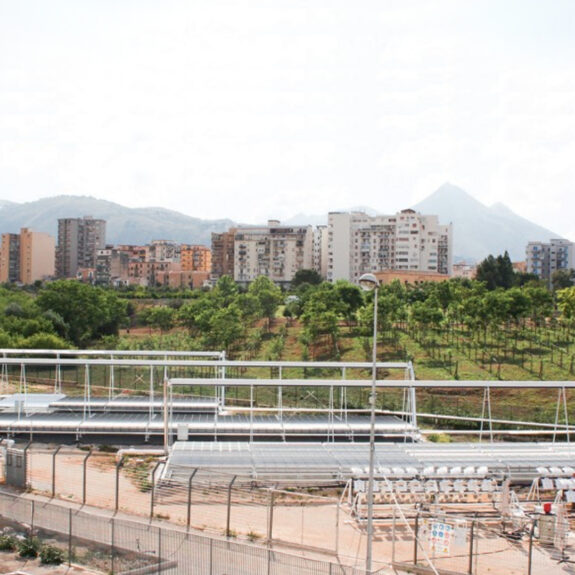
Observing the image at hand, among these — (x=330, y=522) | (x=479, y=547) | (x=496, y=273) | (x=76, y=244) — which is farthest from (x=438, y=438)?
(x=76, y=244)

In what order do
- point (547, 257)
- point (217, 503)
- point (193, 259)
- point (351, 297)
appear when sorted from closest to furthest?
point (217, 503) < point (351, 297) < point (547, 257) < point (193, 259)

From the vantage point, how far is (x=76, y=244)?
173000mm

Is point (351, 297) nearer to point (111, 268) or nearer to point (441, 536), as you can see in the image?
point (441, 536)

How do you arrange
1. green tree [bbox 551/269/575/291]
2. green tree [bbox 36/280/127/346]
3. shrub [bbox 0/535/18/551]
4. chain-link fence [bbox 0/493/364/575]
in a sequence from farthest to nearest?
green tree [bbox 551/269/575/291] → green tree [bbox 36/280/127/346] → shrub [bbox 0/535/18/551] → chain-link fence [bbox 0/493/364/575]

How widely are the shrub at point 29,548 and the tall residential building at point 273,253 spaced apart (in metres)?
102

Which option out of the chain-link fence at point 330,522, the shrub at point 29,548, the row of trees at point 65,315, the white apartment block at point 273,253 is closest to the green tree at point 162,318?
the row of trees at point 65,315

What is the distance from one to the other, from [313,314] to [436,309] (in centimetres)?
818

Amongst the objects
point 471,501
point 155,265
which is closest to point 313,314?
point 471,501

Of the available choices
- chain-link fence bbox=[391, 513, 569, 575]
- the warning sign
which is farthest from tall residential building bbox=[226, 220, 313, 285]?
the warning sign

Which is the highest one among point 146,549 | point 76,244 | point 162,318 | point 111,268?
point 76,244

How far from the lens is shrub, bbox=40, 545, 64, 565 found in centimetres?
1177

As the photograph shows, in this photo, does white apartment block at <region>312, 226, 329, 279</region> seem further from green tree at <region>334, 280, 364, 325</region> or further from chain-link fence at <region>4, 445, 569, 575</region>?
chain-link fence at <region>4, 445, 569, 575</region>

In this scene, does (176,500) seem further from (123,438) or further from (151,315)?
(151,315)

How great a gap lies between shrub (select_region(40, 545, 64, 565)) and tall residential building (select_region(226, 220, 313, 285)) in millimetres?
102738
